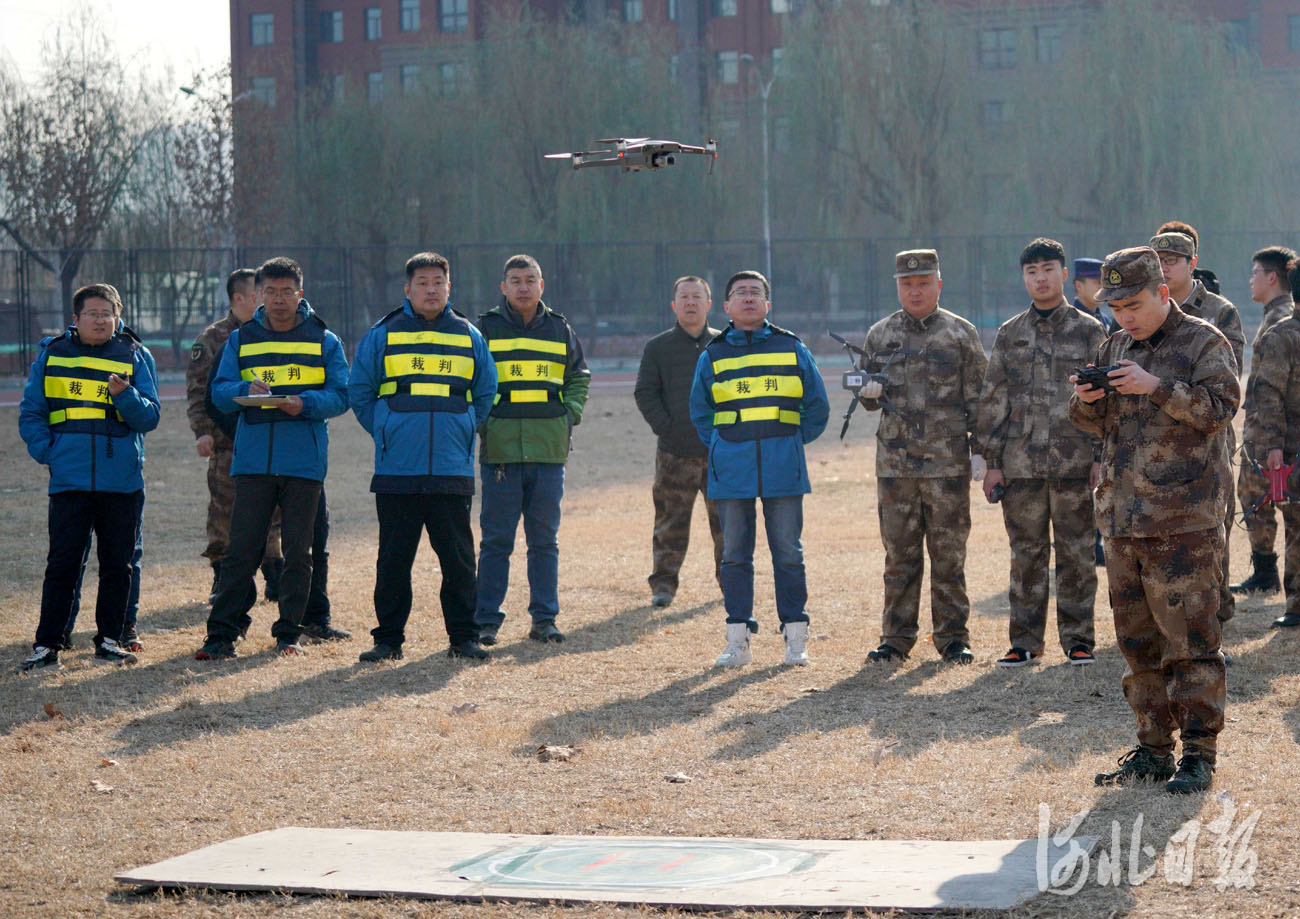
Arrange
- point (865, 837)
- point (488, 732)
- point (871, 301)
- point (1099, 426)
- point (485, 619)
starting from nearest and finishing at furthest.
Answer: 1. point (865, 837)
2. point (1099, 426)
3. point (488, 732)
4. point (485, 619)
5. point (871, 301)

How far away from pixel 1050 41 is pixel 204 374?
4638 cm

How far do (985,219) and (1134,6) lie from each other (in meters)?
7.18

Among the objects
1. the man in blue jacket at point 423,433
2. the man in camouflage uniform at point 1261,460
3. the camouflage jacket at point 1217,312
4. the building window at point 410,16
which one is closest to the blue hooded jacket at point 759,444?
the man in blue jacket at point 423,433

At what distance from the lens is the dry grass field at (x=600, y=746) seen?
538 cm

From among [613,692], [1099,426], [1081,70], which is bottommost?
[613,692]

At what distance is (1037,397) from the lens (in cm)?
834

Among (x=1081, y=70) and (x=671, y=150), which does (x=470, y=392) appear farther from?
(x=1081, y=70)

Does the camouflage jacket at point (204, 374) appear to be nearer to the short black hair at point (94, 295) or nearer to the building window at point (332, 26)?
the short black hair at point (94, 295)

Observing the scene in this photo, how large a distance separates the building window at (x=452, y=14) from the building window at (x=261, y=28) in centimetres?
821

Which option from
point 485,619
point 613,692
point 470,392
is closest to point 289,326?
point 470,392

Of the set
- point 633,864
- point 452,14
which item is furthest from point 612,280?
point 633,864

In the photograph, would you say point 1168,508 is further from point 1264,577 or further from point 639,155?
point 1264,577

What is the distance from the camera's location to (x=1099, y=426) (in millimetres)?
6105

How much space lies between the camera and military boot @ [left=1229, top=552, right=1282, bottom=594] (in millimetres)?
10344
